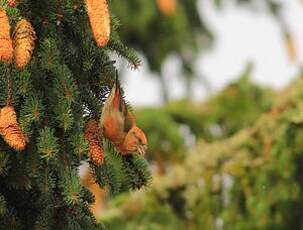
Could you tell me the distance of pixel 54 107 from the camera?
2.86 meters

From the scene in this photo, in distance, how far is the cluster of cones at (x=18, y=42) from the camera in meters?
2.76

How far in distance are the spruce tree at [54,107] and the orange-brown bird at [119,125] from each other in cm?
5

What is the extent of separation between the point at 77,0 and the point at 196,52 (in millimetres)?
5826

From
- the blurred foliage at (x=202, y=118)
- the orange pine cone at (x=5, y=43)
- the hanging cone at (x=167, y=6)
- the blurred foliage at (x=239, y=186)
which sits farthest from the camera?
→ the hanging cone at (x=167, y=6)

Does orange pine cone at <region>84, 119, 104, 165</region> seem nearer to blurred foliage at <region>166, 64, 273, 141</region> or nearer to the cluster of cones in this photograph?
the cluster of cones

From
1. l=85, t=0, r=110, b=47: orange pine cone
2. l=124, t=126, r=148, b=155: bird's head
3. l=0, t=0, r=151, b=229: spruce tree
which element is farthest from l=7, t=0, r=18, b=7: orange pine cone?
l=124, t=126, r=148, b=155: bird's head

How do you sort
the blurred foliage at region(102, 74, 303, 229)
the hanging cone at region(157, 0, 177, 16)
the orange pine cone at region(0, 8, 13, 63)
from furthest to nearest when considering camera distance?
the hanging cone at region(157, 0, 177, 16), the blurred foliage at region(102, 74, 303, 229), the orange pine cone at region(0, 8, 13, 63)

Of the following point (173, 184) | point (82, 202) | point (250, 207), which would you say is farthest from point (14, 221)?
point (173, 184)

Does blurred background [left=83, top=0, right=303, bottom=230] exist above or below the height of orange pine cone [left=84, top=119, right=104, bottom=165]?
above

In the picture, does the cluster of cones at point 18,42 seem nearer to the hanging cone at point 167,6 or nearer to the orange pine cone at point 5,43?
the orange pine cone at point 5,43

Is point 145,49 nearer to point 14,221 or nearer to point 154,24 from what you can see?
point 154,24

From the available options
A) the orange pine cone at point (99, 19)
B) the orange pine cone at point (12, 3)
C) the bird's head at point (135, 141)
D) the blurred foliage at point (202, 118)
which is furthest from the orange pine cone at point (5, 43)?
the blurred foliage at point (202, 118)

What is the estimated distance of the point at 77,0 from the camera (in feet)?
9.75

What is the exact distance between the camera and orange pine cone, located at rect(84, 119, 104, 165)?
289 cm
